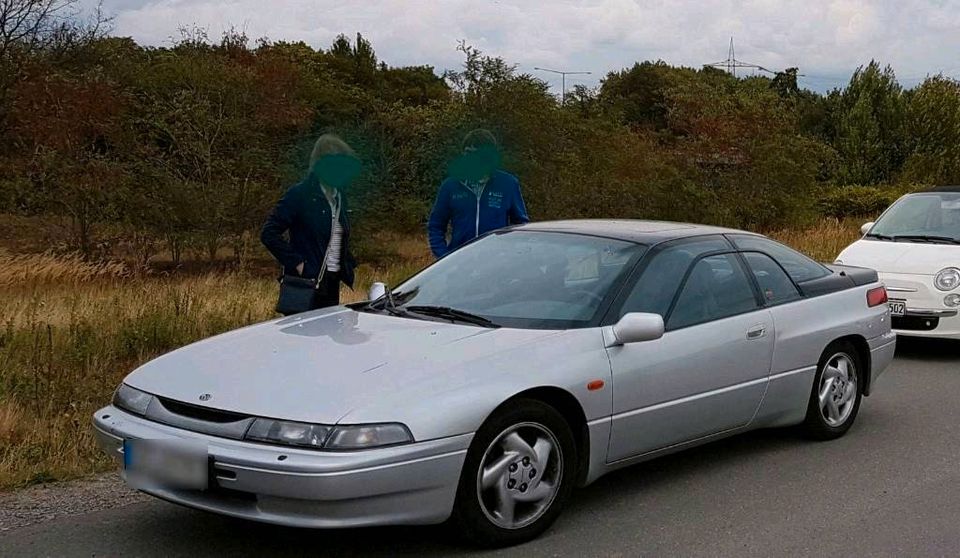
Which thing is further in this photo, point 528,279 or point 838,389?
point 838,389

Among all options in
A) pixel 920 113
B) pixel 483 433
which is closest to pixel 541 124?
pixel 483 433

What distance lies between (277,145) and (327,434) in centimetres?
1728

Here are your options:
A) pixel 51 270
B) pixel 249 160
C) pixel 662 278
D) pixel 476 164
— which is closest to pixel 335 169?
pixel 476 164

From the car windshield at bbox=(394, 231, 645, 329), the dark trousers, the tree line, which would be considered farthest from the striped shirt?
the tree line

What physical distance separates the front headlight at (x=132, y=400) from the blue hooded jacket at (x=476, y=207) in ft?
11.6

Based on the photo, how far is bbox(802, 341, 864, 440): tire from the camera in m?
6.23

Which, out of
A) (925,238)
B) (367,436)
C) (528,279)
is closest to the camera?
(367,436)

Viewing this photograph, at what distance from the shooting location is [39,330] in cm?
779

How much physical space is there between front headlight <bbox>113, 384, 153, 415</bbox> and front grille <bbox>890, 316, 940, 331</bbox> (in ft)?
23.6

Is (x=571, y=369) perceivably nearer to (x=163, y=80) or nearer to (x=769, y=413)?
(x=769, y=413)

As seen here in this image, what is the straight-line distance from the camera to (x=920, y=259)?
969cm

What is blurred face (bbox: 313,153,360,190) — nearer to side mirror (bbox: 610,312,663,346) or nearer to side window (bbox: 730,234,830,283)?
side window (bbox: 730,234,830,283)

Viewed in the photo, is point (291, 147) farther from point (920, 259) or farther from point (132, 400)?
point (132, 400)

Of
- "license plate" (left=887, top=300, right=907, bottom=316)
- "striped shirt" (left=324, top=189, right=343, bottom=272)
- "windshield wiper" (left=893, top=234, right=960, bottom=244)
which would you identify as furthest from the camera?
"windshield wiper" (left=893, top=234, right=960, bottom=244)
